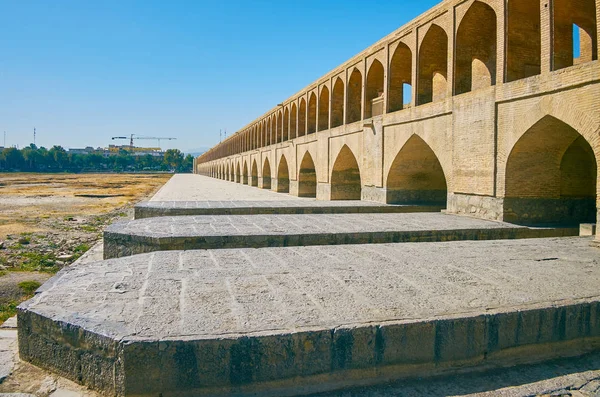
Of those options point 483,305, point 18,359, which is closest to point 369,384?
point 483,305

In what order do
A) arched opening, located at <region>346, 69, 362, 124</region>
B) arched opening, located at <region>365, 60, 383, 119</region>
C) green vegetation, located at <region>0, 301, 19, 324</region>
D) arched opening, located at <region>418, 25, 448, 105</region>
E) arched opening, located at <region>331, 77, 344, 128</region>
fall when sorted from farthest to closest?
arched opening, located at <region>331, 77, 344, 128</region>, arched opening, located at <region>346, 69, 362, 124</region>, arched opening, located at <region>365, 60, 383, 119</region>, arched opening, located at <region>418, 25, 448, 105</region>, green vegetation, located at <region>0, 301, 19, 324</region>

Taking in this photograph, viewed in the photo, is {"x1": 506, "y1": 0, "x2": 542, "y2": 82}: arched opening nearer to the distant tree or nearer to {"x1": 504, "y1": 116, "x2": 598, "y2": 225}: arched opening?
{"x1": 504, "y1": 116, "x2": 598, "y2": 225}: arched opening

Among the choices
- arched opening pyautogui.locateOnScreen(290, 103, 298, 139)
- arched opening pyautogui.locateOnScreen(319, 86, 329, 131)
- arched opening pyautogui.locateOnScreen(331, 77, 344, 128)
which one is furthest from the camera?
arched opening pyautogui.locateOnScreen(290, 103, 298, 139)

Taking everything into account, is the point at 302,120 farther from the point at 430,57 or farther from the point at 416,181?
the point at 430,57

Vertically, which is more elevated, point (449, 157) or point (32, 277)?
point (449, 157)

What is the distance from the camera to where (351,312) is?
112 inches

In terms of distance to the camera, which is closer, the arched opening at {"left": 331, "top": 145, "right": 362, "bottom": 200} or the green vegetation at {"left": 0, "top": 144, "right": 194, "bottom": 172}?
the arched opening at {"left": 331, "top": 145, "right": 362, "bottom": 200}

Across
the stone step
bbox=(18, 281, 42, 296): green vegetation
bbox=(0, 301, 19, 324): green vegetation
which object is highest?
the stone step

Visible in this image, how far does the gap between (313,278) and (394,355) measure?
3.67ft

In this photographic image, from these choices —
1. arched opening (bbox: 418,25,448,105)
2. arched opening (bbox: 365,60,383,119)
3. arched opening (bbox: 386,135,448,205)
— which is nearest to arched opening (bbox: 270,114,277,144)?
arched opening (bbox: 365,60,383,119)

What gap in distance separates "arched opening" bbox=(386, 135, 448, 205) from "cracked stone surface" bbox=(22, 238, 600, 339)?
21.4ft

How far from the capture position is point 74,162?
96000mm

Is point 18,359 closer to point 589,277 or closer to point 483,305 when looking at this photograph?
point 483,305

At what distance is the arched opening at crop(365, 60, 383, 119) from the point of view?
12.9 m
